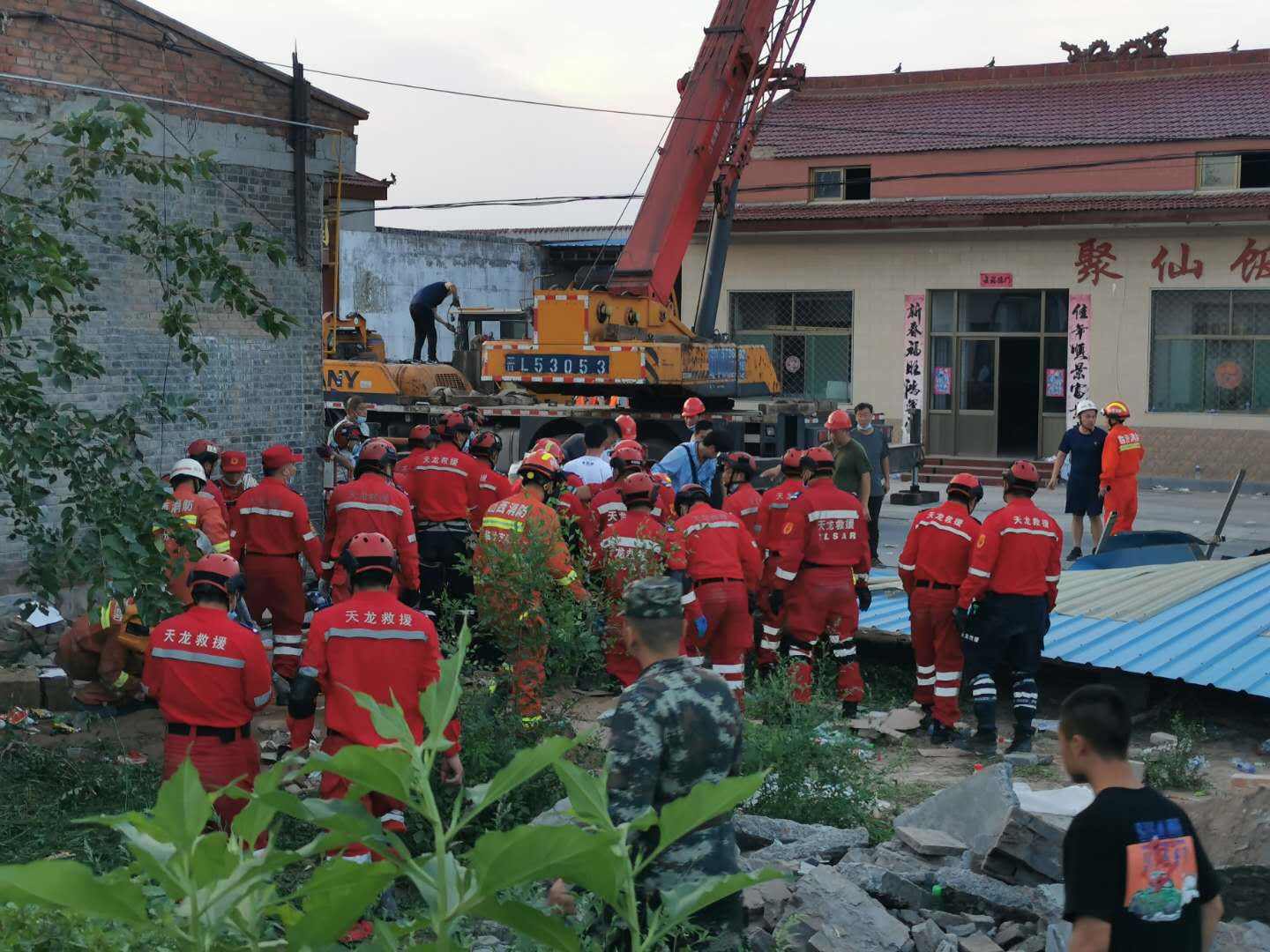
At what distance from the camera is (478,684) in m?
7.52

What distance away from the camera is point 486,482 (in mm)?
11078

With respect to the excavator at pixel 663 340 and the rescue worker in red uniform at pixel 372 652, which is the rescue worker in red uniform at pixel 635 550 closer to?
the rescue worker in red uniform at pixel 372 652

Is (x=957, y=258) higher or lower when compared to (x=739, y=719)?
higher

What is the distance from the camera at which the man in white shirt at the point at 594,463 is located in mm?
11625

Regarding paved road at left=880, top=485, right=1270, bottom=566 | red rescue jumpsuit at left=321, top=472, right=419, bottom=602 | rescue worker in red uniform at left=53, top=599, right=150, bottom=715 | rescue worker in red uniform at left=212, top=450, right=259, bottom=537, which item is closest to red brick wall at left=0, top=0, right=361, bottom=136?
Result: rescue worker in red uniform at left=212, top=450, right=259, bottom=537

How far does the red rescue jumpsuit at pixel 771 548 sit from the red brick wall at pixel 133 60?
643 cm

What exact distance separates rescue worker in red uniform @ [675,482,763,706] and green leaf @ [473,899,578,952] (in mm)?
7035

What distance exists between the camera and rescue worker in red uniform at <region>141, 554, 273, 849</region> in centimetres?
619

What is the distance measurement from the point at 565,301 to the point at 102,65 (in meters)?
7.48

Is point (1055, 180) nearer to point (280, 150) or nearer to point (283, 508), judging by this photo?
point (280, 150)

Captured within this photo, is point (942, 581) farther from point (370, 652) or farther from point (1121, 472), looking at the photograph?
point (1121, 472)

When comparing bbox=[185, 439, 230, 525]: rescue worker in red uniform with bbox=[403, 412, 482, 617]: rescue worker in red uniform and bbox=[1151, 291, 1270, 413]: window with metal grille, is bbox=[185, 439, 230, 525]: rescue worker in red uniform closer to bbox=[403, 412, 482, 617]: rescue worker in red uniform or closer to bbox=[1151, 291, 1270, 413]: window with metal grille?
bbox=[403, 412, 482, 617]: rescue worker in red uniform

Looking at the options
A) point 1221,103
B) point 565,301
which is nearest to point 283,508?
point 565,301

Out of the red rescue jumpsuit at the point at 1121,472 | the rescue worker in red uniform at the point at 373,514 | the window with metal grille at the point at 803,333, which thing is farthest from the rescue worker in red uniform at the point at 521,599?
the window with metal grille at the point at 803,333
